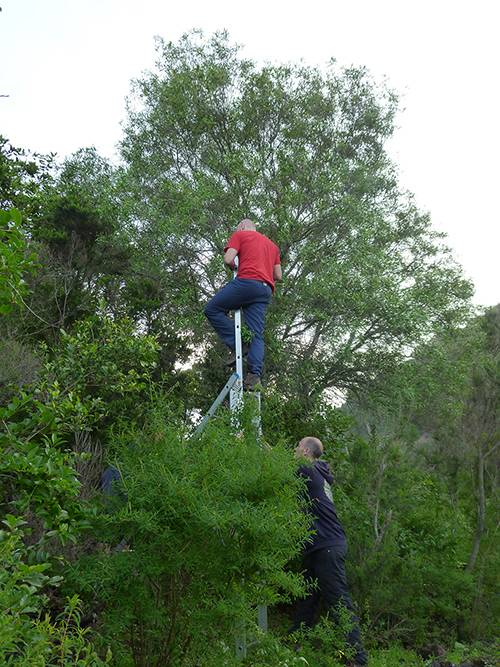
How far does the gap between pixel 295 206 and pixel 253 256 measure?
8.11 meters

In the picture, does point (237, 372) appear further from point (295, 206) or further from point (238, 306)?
point (295, 206)

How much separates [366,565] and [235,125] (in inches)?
418

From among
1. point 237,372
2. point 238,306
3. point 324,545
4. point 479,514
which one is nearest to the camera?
point 237,372

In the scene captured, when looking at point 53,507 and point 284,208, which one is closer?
point 53,507

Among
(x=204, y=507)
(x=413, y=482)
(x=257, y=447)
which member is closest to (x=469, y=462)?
(x=413, y=482)

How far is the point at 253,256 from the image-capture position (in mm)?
6227

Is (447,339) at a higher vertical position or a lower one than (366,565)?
higher

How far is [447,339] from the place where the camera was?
47.7 feet

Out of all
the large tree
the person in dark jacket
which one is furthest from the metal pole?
the large tree

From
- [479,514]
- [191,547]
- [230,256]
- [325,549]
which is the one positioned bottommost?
[191,547]

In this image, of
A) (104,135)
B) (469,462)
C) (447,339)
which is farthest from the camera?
(104,135)

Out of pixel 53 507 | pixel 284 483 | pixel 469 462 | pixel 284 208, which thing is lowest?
pixel 53 507

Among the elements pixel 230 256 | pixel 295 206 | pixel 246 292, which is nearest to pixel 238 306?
pixel 246 292

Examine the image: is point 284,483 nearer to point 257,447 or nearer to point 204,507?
point 257,447
